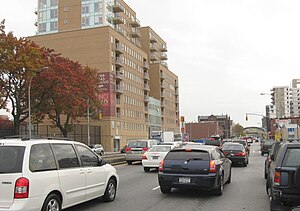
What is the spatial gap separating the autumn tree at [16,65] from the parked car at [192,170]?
29155 mm

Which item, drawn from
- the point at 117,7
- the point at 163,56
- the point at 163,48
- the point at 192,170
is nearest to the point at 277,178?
the point at 192,170

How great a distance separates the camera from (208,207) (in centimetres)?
922

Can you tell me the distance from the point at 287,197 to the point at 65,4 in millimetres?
80513

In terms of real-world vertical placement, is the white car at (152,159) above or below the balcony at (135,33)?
below

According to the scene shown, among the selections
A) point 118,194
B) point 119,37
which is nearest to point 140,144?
point 118,194

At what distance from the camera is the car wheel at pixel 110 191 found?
979 centimetres

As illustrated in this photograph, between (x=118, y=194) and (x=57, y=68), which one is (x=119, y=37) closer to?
(x=57, y=68)

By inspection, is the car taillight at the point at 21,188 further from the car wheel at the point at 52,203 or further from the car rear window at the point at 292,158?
the car rear window at the point at 292,158

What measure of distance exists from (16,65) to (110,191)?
1170 inches

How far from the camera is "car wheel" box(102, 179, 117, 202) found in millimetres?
9795

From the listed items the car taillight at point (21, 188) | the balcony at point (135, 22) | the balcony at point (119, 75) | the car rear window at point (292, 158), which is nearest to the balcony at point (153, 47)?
the balcony at point (135, 22)

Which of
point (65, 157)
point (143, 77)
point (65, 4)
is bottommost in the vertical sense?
point (65, 157)

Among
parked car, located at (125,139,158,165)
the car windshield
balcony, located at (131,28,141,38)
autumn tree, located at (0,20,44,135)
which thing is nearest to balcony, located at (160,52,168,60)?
balcony, located at (131,28,141,38)

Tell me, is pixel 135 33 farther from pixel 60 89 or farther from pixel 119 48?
pixel 60 89
